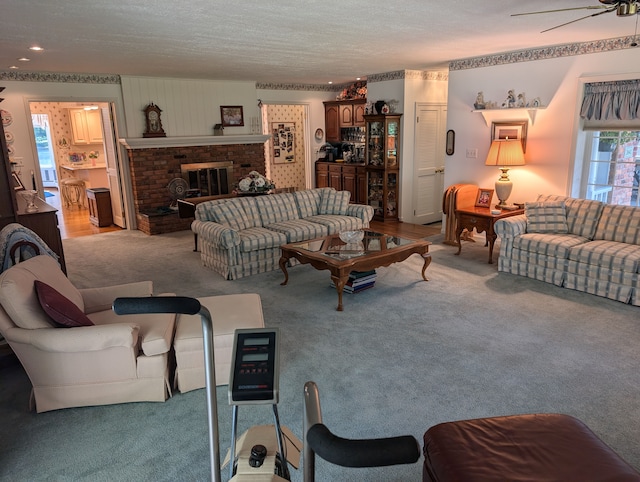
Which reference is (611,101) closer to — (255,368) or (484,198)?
(484,198)

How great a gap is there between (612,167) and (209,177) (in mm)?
6216

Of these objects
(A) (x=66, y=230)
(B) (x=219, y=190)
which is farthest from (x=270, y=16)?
(A) (x=66, y=230)

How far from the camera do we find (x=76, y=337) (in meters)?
2.65

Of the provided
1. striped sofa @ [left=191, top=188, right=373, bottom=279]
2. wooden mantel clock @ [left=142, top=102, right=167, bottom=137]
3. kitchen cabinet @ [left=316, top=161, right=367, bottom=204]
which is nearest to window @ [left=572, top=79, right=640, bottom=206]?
striped sofa @ [left=191, top=188, right=373, bottom=279]

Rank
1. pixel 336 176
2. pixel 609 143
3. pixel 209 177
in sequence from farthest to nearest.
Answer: pixel 336 176, pixel 209 177, pixel 609 143

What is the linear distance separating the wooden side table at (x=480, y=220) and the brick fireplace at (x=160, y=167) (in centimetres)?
449

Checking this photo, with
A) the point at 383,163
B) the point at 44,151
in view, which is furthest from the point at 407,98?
the point at 44,151

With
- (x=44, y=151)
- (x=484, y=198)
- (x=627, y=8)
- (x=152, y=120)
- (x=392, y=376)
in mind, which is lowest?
(x=392, y=376)

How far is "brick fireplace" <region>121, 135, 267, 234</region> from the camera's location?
7.52m

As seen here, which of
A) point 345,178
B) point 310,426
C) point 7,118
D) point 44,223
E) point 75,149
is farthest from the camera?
point 75,149

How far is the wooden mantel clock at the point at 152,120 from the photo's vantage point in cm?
754

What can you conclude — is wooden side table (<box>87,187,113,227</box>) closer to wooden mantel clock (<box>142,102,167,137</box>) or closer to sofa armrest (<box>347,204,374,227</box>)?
wooden mantel clock (<box>142,102,167,137</box>)

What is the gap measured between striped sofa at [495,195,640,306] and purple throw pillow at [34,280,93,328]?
4216 mm

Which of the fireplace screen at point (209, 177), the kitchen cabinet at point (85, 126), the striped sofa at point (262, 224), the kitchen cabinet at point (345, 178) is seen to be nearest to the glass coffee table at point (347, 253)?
the striped sofa at point (262, 224)
